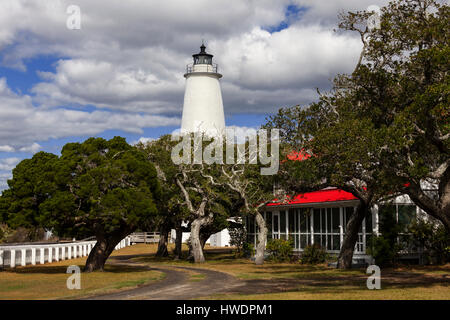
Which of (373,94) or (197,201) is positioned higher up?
(373,94)

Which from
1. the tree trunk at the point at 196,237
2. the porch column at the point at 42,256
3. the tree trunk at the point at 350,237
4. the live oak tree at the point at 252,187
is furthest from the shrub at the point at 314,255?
the porch column at the point at 42,256

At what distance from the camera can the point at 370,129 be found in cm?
1719

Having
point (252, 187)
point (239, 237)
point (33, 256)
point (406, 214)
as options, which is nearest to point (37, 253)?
point (33, 256)

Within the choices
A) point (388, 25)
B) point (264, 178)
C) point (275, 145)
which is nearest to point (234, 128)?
point (264, 178)

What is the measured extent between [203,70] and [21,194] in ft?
123

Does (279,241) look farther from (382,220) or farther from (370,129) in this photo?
(370,129)

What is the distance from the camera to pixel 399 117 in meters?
15.9

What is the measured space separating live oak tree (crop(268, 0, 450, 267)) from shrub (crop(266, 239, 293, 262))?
1253 cm

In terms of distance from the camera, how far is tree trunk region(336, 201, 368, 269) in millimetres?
25109

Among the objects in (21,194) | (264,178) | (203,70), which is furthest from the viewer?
(203,70)

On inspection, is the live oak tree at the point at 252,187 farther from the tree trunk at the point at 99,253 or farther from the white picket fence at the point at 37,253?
the white picket fence at the point at 37,253

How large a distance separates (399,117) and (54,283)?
1329cm

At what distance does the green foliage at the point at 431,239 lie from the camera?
26.4 m

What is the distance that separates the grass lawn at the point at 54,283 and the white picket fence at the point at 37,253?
142 centimetres
